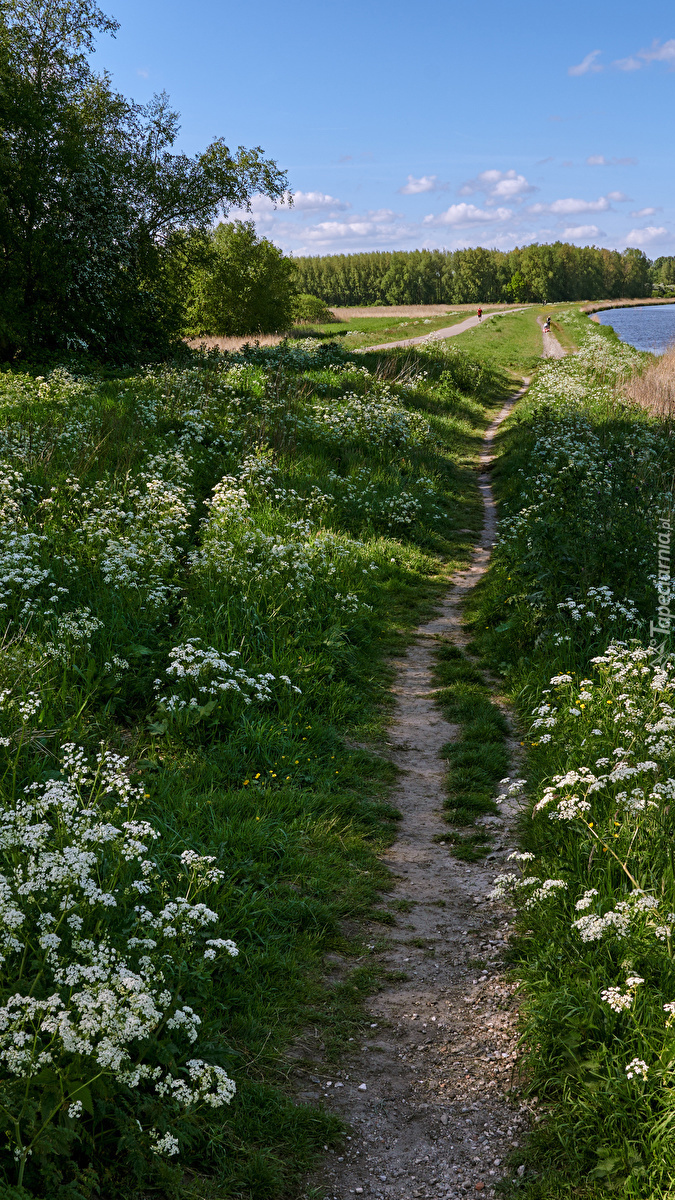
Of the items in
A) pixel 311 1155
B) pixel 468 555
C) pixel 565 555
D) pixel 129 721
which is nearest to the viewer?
pixel 311 1155

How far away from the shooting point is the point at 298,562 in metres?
7.86

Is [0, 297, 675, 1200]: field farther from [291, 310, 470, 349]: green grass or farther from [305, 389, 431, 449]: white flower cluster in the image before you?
[291, 310, 470, 349]: green grass

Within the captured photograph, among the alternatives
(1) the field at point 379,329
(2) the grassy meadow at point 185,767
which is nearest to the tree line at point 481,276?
(1) the field at point 379,329

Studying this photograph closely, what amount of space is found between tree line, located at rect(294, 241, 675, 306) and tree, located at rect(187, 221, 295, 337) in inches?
3251

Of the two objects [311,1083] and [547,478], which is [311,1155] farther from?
[547,478]

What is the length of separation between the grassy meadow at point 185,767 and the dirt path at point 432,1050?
137 millimetres

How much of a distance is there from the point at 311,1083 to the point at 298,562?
17.0 feet

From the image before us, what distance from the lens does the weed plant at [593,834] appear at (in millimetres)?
2922

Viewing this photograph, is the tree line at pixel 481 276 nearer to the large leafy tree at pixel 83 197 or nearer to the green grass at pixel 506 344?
the green grass at pixel 506 344

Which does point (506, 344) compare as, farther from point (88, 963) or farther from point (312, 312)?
point (88, 963)

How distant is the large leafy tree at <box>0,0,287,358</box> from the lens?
17406 mm

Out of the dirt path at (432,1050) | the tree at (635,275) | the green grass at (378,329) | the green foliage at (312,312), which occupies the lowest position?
the dirt path at (432,1050)

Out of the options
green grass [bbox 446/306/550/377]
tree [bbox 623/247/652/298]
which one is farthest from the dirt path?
tree [bbox 623/247/652/298]

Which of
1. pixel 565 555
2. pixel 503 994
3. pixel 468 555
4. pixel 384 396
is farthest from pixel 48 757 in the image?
pixel 384 396
